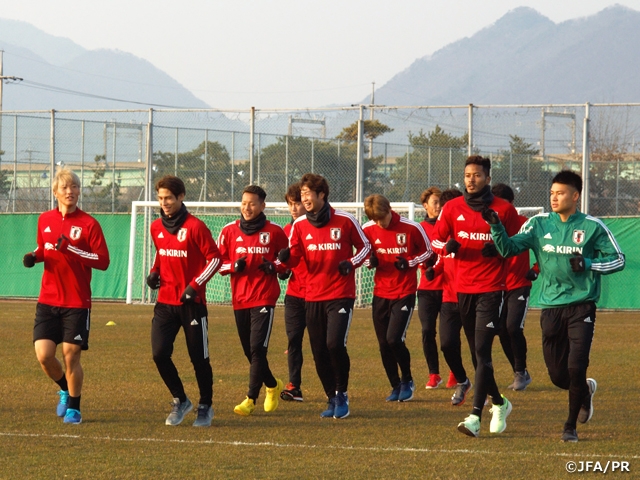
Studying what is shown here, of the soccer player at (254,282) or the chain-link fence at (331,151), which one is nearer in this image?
the soccer player at (254,282)

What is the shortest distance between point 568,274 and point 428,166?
16.1 meters

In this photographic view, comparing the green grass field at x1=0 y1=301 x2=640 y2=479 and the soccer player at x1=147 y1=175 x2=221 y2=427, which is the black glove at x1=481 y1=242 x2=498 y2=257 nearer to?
the green grass field at x1=0 y1=301 x2=640 y2=479

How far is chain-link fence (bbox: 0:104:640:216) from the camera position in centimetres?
2311

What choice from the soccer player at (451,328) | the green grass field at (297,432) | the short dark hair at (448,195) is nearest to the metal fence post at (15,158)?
the green grass field at (297,432)

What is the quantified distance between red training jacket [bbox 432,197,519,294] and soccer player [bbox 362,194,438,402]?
1422 millimetres

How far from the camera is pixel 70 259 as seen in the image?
29.8 ft

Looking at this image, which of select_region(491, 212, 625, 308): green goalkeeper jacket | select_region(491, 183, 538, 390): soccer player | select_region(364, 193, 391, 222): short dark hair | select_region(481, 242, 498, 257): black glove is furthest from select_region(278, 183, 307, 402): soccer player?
select_region(491, 212, 625, 308): green goalkeeper jacket

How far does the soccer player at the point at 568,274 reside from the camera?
811 centimetres

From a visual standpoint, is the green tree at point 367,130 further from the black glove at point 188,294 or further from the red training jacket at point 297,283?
the black glove at point 188,294

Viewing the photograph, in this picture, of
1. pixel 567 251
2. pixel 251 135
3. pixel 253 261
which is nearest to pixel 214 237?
pixel 251 135

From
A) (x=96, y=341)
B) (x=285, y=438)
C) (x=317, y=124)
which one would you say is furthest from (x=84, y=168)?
(x=285, y=438)

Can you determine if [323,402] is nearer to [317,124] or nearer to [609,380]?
[609,380]

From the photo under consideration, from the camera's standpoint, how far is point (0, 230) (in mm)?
27266

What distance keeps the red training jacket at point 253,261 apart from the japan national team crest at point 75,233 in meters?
1.29
